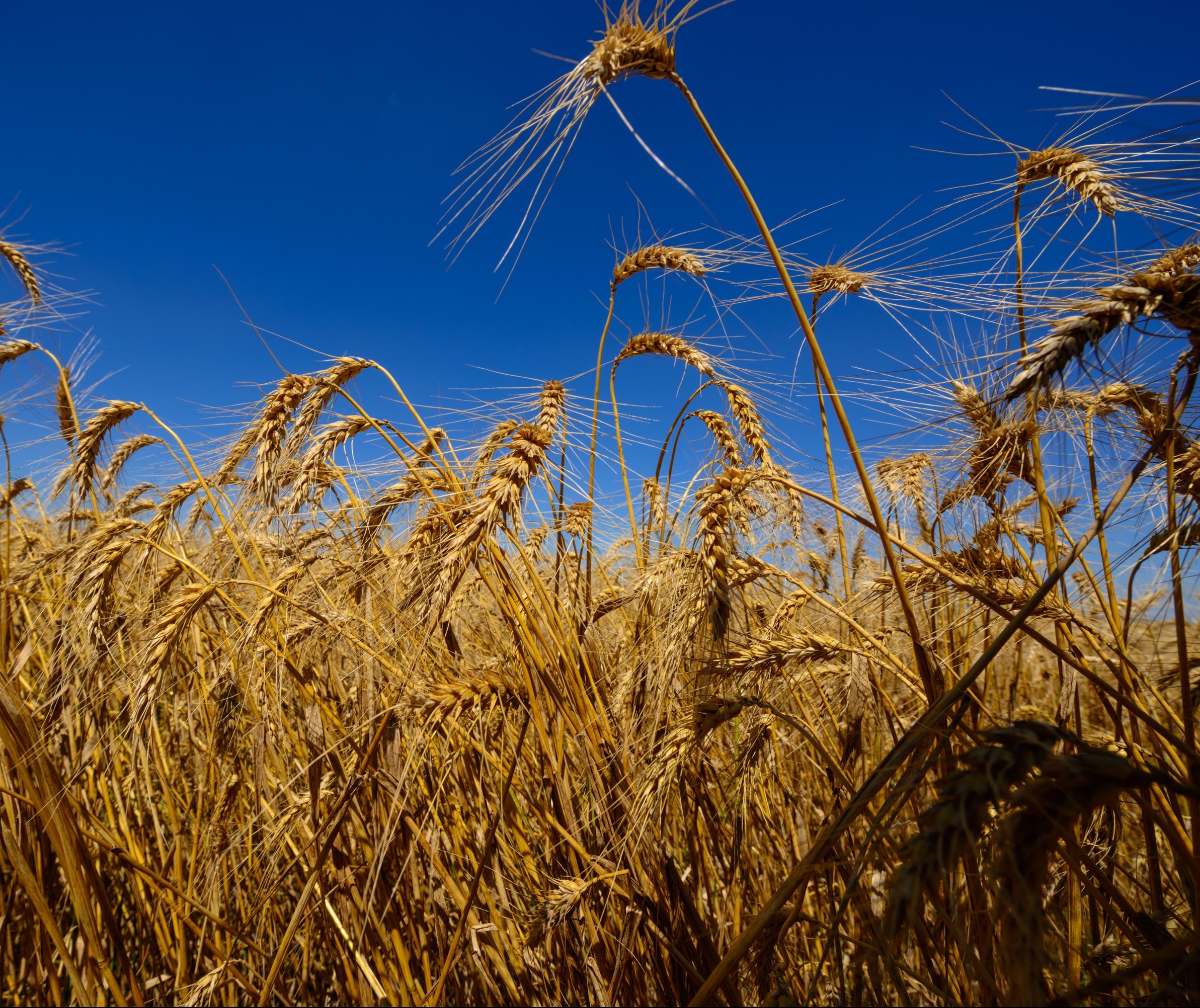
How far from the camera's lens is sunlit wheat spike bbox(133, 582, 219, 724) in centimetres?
145

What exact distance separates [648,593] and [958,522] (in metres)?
0.79

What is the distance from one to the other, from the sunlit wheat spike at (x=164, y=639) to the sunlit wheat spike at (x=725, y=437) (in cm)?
147

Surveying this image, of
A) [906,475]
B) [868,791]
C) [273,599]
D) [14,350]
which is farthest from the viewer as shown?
[14,350]

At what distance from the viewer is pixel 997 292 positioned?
4.10 ft

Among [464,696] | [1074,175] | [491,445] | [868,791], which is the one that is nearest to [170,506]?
[491,445]

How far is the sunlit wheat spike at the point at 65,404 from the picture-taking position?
2.96 m

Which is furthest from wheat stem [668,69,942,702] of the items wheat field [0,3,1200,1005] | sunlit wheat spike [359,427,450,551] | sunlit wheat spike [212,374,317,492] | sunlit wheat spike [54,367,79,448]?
sunlit wheat spike [54,367,79,448]

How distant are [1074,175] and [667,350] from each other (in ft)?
3.94

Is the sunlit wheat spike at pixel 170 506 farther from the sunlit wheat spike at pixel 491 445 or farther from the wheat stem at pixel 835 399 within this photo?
the wheat stem at pixel 835 399

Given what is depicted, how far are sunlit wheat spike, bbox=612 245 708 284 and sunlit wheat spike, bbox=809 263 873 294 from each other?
1.07 feet

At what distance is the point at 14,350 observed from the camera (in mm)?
2959

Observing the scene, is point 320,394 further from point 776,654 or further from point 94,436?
point 776,654

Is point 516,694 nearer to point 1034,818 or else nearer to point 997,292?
point 1034,818

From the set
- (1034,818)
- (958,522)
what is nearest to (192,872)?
(1034,818)
